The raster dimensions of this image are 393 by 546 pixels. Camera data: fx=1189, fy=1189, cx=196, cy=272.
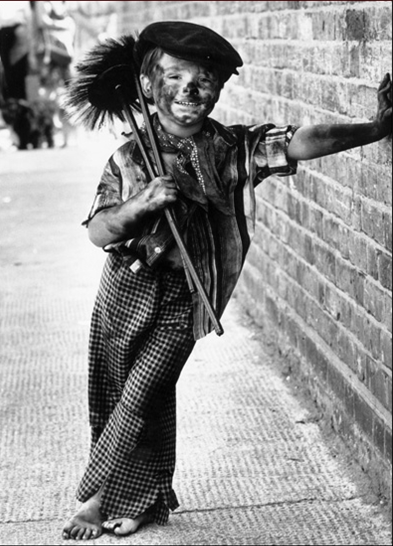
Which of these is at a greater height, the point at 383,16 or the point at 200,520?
the point at 383,16

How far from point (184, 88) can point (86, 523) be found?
1.44m

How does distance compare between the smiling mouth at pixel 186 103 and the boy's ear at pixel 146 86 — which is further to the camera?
the boy's ear at pixel 146 86

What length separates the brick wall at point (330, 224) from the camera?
13.3 ft

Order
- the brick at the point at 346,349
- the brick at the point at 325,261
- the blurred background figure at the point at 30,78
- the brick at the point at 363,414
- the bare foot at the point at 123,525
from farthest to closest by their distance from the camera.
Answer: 1. the blurred background figure at the point at 30,78
2. the brick at the point at 325,261
3. the brick at the point at 346,349
4. the brick at the point at 363,414
5. the bare foot at the point at 123,525

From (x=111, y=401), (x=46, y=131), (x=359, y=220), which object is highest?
(x=359, y=220)

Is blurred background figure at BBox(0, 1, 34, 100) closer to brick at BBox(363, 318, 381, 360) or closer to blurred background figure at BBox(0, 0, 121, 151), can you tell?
blurred background figure at BBox(0, 0, 121, 151)

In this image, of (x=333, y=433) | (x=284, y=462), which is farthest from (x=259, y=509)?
(x=333, y=433)

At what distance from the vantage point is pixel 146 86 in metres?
3.68

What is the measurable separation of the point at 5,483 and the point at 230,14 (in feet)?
11.9

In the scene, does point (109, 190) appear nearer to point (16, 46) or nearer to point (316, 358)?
point (316, 358)

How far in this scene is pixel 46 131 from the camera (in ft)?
49.4

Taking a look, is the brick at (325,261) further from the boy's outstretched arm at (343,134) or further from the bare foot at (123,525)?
the bare foot at (123,525)

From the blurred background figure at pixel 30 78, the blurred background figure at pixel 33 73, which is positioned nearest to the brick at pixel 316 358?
the blurred background figure at pixel 33 73

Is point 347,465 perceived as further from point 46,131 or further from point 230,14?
point 46,131
